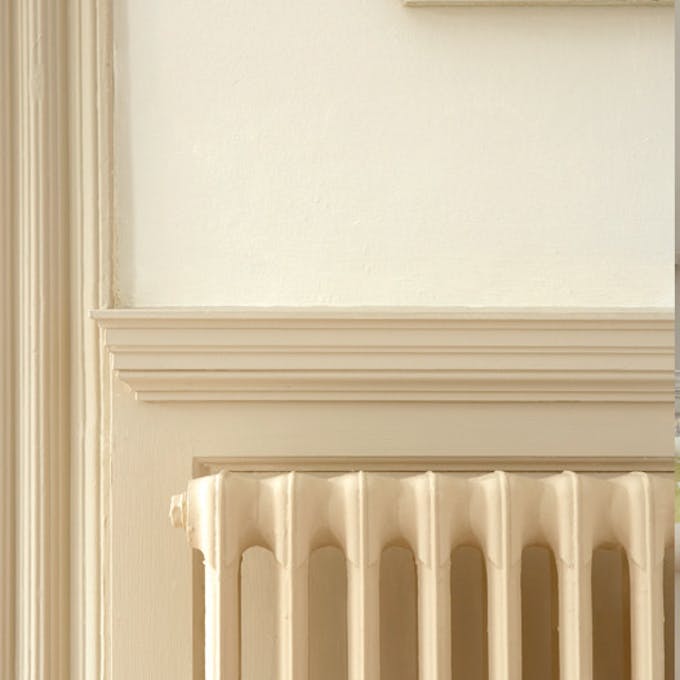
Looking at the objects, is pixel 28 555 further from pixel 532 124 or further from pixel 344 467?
pixel 532 124

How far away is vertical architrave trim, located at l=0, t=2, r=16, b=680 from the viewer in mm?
995

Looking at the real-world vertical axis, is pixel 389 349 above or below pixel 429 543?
above

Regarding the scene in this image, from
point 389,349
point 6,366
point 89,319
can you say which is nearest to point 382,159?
point 389,349

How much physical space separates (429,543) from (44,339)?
0.46m

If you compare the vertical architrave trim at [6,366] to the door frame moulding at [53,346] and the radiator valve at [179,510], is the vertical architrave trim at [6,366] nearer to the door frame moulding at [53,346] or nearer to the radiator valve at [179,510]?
the door frame moulding at [53,346]

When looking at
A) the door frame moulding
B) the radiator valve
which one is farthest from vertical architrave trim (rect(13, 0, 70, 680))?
the radiator valve

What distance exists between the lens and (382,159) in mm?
968

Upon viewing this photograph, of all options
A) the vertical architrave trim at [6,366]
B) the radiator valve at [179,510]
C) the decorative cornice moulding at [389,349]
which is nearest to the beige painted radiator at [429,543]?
the radiator valve at [179,510]

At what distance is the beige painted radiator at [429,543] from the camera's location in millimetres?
826

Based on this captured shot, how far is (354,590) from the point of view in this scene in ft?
2.73

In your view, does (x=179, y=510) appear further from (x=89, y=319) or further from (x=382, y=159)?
(x=382, y=159)

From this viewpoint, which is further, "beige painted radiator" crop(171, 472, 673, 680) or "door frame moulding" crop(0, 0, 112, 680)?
"door frame moulding" crop(0, 0, 112, 680)

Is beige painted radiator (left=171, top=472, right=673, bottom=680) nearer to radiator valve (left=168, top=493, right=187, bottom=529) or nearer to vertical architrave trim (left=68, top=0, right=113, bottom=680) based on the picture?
radiator valve (left=168, top=493, right=187, bottom=529)

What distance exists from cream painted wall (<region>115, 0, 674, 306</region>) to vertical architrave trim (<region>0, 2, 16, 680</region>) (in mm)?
129
